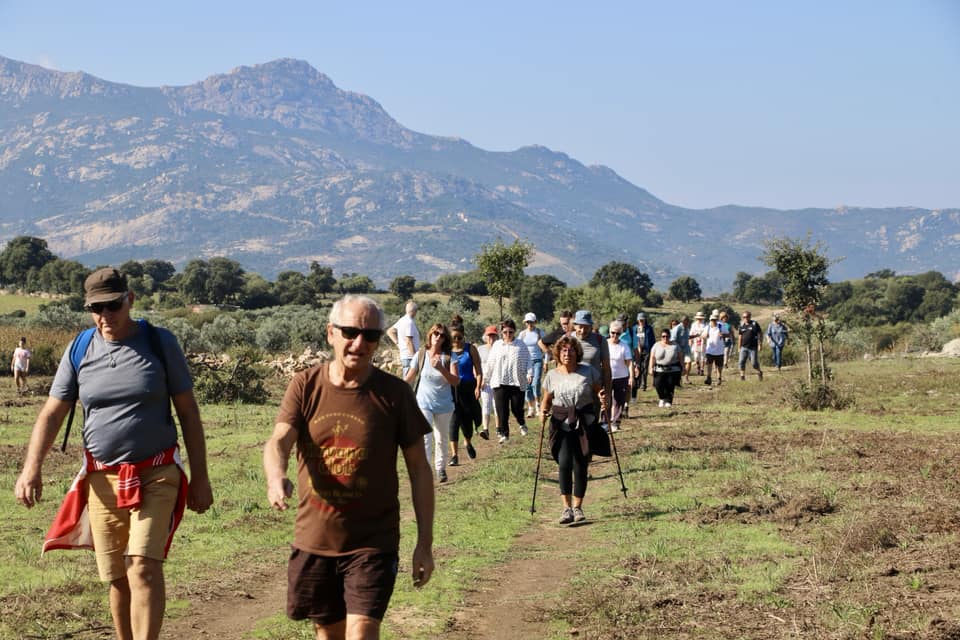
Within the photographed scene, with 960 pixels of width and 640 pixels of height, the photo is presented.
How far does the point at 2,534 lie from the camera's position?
10875mm

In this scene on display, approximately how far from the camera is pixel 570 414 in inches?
430

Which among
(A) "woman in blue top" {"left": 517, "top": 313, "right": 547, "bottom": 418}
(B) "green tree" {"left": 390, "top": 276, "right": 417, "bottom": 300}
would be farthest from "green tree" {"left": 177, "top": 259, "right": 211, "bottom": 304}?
(A) "woman in blue top" {"left": 517, "top": 313, "right": 547, "bottom": 418}

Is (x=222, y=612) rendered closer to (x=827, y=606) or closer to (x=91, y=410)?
(x=91, y=410)

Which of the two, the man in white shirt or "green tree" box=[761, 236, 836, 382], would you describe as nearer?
the man in white shirt

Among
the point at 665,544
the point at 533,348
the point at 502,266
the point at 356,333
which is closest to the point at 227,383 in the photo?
the point at 533,348

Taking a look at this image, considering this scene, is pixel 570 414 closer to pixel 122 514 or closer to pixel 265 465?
pixel 122 514

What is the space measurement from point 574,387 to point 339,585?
607cm

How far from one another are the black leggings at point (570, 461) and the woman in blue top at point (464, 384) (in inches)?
141

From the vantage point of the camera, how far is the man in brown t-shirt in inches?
196

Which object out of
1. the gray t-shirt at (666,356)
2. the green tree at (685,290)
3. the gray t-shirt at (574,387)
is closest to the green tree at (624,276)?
the green tree at (685,290)

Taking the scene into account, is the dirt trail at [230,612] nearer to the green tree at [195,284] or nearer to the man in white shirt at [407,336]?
the man in white shirt at [407,336]

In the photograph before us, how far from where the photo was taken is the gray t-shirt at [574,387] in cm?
1094

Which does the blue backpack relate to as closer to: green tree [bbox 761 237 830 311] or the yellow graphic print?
the yellow graphic print

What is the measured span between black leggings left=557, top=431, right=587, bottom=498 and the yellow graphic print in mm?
6110
